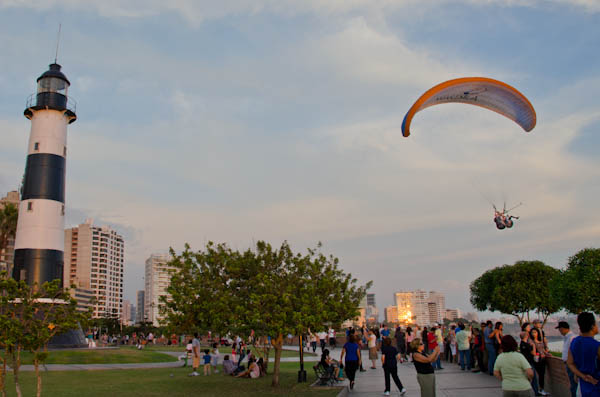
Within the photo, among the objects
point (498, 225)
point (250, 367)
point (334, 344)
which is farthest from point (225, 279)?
point (334, 344)

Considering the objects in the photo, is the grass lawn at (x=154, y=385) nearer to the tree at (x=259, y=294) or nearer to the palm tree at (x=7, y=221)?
the tree at (x=259, y=294)

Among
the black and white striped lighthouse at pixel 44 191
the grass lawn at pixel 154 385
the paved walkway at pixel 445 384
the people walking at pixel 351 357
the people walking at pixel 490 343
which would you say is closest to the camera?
the paved walkway at pixel 445 384

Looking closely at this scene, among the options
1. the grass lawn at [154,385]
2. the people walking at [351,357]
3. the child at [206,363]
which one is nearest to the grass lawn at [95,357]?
the grass lawn at [154,385]

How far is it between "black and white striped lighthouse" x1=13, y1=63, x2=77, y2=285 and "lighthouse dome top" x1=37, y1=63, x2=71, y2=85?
0.25 ft

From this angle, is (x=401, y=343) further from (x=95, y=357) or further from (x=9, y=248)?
(x=9, y=248)

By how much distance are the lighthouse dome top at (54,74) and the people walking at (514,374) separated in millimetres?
37107

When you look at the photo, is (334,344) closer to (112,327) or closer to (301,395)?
(301,395)

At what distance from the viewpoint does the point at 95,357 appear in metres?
27.8

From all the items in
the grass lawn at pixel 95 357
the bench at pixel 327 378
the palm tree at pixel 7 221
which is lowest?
the grass lawn at pixel 95 357

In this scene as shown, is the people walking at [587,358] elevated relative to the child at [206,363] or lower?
elevated

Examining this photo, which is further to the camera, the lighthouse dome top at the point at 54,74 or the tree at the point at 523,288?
the tree at the point at 523,288

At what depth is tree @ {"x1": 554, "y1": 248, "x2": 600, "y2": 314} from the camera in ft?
110

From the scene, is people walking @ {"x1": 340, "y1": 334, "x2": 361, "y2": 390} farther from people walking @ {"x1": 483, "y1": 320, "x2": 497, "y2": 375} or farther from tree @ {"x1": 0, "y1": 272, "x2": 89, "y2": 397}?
tree @ {"x1": 0, "y1": 272, "x2": 89, "y2": 397}

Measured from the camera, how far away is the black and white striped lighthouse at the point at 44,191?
31.7m
